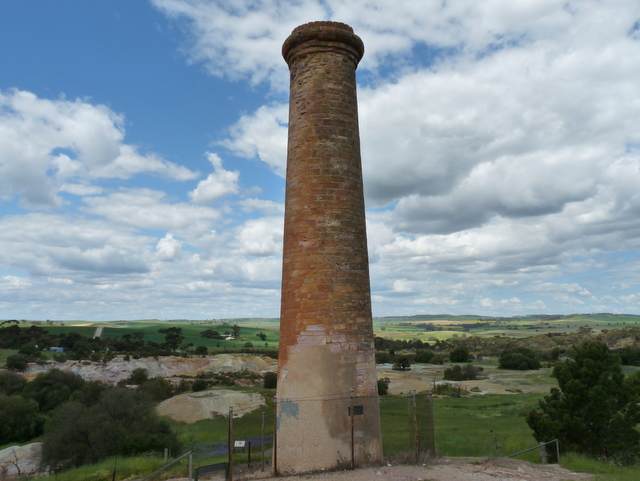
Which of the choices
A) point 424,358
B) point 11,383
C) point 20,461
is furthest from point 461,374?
point 11,383

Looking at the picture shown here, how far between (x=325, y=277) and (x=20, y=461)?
20920 millimetres

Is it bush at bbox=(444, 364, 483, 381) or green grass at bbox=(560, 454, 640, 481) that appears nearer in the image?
green grass at bbox=(560, 454, 640, 481)

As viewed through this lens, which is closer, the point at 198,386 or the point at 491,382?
the point at 198,386

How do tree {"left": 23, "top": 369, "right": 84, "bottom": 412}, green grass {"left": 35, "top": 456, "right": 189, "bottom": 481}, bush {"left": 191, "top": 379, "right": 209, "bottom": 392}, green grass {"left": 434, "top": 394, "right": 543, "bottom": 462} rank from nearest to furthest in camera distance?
green grass {"left": 35, "top": 456, "right": 189, "bottom": 481}, green grass {"left": 434, "top": 394, "right": 543, "bottom": 462}, tree {"left": 23, "top": 369, "right": 84, "bottom": 412}, bush {"left": 191, "top": 379, "right": 209, "bottom": 392}

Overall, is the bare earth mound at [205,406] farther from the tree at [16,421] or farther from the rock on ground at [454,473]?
the rock on ground at [454,473]

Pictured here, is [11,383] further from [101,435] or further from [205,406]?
[101,435]

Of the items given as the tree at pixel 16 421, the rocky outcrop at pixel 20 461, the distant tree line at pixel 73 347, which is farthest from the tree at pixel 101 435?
the distant tree line at pixel 73 347

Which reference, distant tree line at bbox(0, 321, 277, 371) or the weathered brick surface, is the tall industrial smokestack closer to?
the weathered brick surface

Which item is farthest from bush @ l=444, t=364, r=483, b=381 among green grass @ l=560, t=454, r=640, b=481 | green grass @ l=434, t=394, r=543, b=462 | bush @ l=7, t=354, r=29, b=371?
bush @ l=7, t=354, r=29, b=371

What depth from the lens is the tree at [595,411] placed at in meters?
12.8

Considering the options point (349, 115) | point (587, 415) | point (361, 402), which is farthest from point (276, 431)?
point (587, 415)

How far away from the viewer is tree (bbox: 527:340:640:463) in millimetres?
12797

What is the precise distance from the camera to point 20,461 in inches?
819

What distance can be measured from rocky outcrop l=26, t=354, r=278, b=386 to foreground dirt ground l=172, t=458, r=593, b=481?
134 ft
